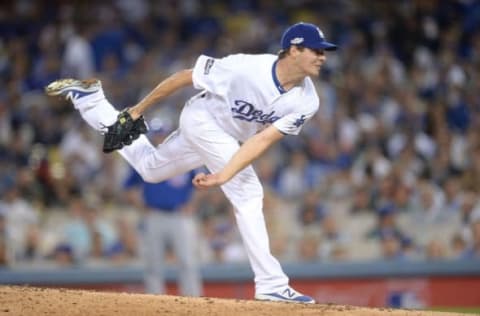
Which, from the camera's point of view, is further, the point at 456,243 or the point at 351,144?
the point at 351,144

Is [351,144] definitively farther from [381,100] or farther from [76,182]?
[76,182]

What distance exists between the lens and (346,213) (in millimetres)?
13117

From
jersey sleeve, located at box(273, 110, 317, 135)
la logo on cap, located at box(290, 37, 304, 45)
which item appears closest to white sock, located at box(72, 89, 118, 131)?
jersey sleeve, located at box(273, 110, 317, 135)

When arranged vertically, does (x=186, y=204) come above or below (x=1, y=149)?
below

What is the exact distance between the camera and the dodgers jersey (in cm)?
753

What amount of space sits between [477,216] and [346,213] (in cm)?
147

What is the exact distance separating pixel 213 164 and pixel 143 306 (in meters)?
1.10

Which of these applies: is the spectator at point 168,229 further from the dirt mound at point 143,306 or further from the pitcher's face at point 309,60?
the pitcher's face at point 309,60

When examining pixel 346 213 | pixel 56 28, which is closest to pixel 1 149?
pixel 56 28

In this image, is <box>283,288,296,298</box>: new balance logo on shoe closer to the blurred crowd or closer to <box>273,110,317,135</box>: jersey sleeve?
<box>273,110,317,135</box>: jersey sleeve

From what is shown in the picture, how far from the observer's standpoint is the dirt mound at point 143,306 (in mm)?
7223

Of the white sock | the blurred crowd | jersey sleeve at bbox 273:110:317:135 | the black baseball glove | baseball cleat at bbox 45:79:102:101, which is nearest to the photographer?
jersey sleeve at bbox 273:110:317:135

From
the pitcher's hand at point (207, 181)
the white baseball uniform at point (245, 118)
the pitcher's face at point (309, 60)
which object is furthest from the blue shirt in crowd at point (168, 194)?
the pitcher's hand at point (207, 181)

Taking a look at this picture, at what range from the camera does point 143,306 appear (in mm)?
7387
